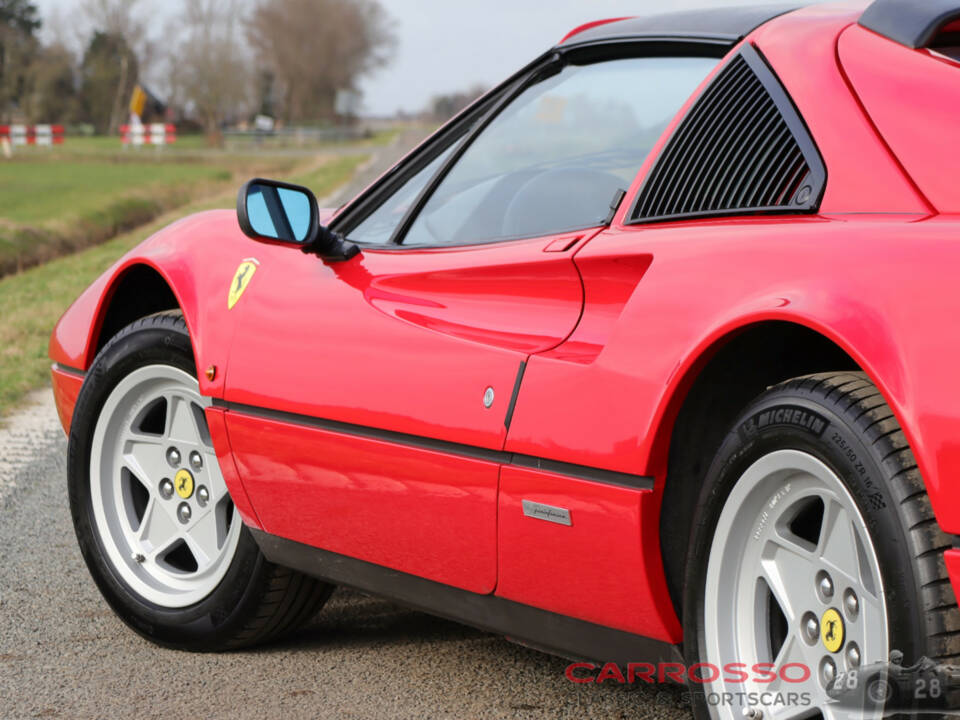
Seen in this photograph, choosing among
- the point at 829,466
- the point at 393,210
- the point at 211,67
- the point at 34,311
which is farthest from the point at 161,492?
the point at 211,67

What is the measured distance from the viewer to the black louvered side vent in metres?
2.34

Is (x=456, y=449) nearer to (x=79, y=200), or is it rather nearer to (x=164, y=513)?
(x=164, y=513)

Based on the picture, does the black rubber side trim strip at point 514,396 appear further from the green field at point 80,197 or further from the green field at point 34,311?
the green field at point 80,197

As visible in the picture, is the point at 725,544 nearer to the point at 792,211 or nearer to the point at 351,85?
the point at 792,211

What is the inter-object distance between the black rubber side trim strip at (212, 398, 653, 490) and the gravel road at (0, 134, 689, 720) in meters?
0.66

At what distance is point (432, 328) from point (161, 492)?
4.10 feet

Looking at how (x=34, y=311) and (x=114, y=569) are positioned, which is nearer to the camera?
(x=114, y=569)

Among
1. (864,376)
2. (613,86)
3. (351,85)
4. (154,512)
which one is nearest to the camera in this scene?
(864,376)

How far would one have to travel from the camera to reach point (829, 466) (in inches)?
79.2

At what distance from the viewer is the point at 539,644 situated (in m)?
2.68

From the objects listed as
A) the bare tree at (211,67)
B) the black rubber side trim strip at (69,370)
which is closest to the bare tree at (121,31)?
the bare tree at (211,67)

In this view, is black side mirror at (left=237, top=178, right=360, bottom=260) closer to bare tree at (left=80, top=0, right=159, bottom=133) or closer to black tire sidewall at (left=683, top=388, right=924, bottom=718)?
black tire sidewall at (left=683, top=388, right=924, bottom=718)

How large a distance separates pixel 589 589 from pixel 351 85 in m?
119

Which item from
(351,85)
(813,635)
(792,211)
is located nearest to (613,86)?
(792,211)
